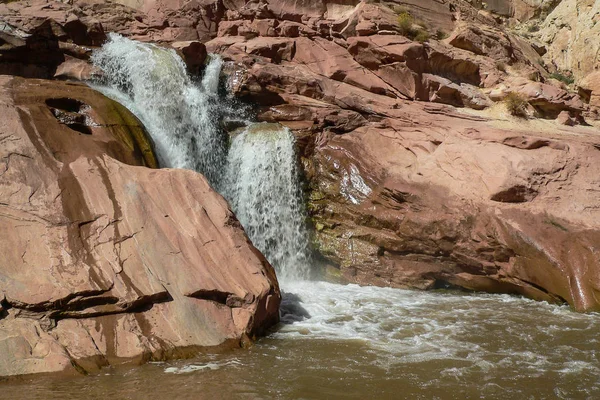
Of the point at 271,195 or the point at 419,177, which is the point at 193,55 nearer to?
the point at 271,195

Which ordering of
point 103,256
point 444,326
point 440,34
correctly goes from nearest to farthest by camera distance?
point 103,256
point 444,326
point 440,34

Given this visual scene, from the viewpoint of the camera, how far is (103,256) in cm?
643

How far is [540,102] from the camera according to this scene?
15.0 metres

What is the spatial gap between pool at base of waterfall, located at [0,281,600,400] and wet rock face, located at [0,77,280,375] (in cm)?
34

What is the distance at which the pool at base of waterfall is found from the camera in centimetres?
516

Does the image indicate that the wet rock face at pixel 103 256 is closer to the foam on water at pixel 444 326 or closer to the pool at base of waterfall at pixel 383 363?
the pool at base of waterfall at pixel 383 363

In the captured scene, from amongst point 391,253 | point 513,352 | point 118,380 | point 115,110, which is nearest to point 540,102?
point 391,253

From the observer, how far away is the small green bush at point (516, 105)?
14.4 meters

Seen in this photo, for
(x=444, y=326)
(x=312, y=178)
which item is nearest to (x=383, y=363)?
(x=444, y=326)

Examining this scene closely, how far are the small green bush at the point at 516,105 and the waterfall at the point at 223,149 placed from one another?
6.40 metres

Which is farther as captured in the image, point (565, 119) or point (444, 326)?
point (565, 119)

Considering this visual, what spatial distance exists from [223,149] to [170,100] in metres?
1.50

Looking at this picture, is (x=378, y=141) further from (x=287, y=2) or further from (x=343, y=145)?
(x=287, y=2)

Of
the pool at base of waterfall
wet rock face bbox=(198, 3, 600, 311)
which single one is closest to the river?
the pool at base of waterfall
